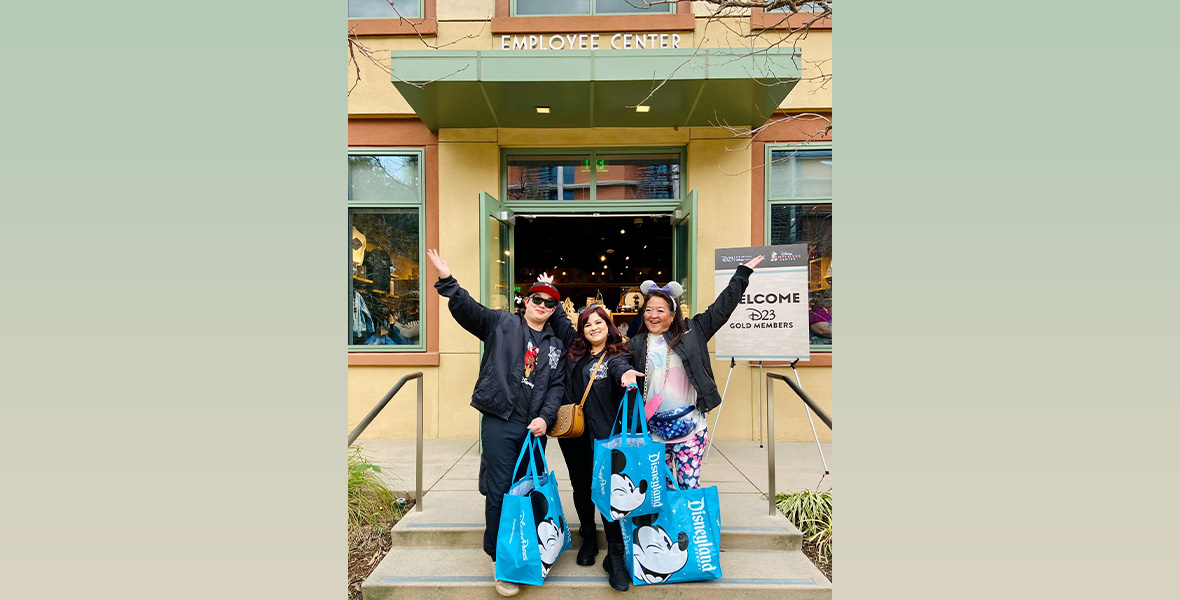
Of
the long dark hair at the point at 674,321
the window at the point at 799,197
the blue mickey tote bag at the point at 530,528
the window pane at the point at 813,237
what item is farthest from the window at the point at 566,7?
the blue mickey tote bag at the point at 530,528

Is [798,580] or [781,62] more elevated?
[781,62]

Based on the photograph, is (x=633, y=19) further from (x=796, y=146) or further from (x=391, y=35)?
(x=391, y=35)

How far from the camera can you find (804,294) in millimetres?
5418

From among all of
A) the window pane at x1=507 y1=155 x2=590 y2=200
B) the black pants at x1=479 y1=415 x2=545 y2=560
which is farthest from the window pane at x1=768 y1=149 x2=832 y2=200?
the black pants at x1=479 y1=415 x2=545 y2=560

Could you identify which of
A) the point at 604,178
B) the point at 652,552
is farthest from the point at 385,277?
the point at 652,552

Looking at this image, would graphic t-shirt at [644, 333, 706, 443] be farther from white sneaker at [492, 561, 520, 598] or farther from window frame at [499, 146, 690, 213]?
window frame at [499, 146, 690, 213]

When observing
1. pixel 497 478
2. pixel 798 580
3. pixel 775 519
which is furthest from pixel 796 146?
pixel 497 478

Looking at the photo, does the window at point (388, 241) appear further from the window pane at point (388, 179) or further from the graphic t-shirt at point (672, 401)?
the graphic t-shirt at point (672, 401)

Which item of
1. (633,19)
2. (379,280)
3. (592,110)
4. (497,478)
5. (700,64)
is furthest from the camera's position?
(379,280)

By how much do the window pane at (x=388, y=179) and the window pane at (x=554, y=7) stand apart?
7.27ft

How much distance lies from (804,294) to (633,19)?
3678 millimetres

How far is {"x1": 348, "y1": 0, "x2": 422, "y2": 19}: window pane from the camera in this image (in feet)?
21.2

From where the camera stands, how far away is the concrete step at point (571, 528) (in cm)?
379

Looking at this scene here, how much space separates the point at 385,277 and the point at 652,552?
4836 mm
